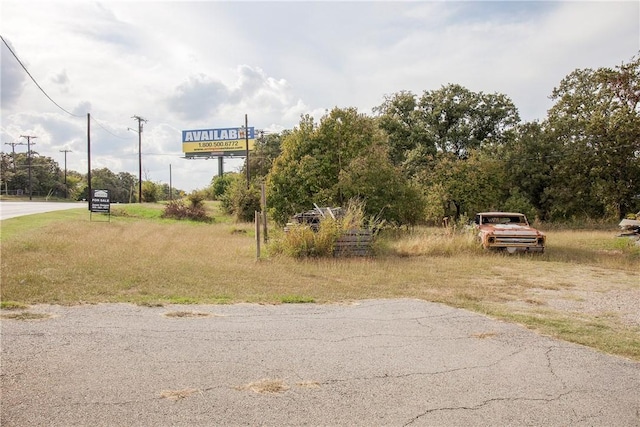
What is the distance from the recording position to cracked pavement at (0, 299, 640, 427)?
3.52 metres

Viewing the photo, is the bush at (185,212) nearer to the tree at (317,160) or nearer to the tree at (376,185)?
the tree at (317,160)

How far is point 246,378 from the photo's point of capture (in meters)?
4.19

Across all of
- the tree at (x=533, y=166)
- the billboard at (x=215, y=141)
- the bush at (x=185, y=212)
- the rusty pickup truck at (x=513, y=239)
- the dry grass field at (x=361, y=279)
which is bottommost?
the dry grass field at (x=361, y=279)

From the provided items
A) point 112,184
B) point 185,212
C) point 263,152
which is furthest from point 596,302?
point 112,184

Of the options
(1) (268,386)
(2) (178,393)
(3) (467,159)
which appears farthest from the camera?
(3) (467,159)

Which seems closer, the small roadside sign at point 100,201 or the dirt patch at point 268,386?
the dirt patch at point 268,386

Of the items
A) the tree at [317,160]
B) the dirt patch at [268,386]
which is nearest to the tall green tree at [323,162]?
the tree at [317,160]

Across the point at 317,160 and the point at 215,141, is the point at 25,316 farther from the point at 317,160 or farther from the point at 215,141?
the point at 215,141

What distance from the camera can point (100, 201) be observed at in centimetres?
2789

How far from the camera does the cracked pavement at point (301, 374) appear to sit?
3516 mm

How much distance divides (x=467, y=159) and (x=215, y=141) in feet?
140

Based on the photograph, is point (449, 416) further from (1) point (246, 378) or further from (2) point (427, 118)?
(2) point (427, 118)

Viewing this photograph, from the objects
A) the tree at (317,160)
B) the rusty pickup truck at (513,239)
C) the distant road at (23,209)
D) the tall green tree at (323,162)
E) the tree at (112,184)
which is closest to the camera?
the rusty pickup truck at (513,239)

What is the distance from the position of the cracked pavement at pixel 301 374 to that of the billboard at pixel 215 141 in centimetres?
5934
